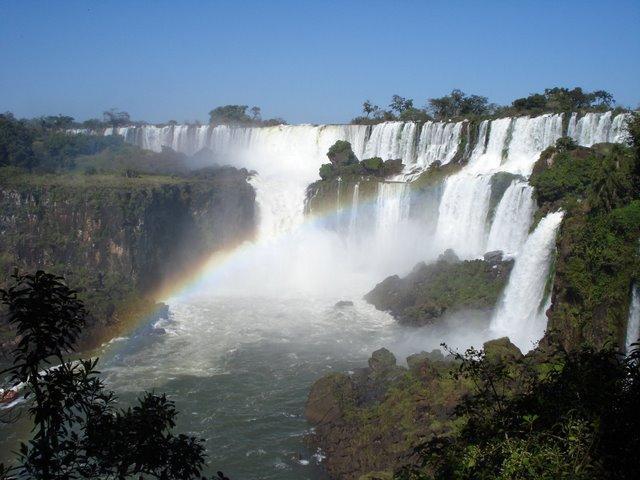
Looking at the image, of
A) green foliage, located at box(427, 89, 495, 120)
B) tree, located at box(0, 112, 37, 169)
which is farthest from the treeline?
tree, located at box(0, 112, 37, 169)

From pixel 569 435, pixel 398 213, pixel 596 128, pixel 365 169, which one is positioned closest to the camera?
pixel 569 435

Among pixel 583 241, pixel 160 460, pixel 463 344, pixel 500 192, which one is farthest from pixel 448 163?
pixel 160 460

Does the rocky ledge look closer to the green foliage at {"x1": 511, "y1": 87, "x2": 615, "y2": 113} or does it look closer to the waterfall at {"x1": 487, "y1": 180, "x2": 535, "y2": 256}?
the waterfall at {"x1": 487, "y1": 180, "x2": 535, "y2": 256}

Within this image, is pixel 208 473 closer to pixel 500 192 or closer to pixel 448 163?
pixel 500 192

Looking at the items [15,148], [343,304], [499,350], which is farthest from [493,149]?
[15,148]

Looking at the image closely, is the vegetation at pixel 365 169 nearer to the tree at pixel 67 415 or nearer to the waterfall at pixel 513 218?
the waterfall at pixel 513 218

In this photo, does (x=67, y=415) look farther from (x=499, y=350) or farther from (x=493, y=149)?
(x=493, y=149)
